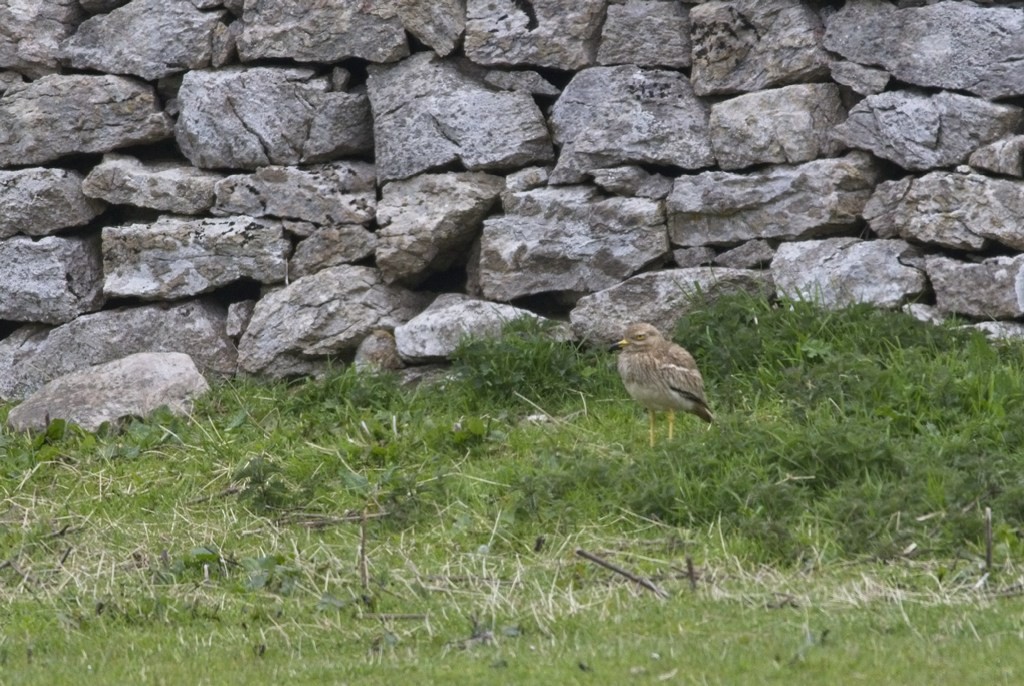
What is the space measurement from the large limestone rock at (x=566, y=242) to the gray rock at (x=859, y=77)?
1.30m

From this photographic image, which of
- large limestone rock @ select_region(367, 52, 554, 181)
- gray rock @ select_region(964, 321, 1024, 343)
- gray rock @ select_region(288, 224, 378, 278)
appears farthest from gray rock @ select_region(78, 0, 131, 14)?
gray rock @ select_region(964, 321, 1024, 343)

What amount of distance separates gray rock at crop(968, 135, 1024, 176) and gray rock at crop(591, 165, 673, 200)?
1824 mm

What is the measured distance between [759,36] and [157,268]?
408 centimetres

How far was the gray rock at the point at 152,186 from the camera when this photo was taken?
394 inches

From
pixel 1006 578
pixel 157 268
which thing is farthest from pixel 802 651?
pixel 157 268

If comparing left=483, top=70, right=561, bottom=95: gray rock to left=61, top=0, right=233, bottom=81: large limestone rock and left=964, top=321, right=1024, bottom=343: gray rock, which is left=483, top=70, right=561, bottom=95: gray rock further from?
left=964, top=321, right=1024, bottom=343: gray rock

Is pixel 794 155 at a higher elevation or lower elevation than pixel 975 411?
higher

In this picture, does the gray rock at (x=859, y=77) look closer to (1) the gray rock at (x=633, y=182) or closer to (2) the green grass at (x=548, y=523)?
(1) the gray rock at (x=633, y=182)

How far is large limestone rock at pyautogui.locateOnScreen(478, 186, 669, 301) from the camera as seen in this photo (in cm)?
934

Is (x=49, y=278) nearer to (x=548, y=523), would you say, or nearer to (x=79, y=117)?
(x=79, y=117)

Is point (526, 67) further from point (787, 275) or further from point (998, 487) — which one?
point (998, 487)

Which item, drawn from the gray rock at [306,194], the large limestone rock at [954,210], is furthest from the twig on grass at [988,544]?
the gray rock at [306,194]

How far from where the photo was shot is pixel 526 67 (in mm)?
9656

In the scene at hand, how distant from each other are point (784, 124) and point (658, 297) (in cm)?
125
